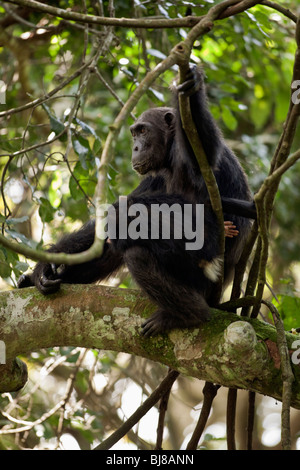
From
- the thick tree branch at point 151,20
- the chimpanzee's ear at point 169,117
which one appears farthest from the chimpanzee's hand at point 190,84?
the chimpanzee's ear at point 169,117

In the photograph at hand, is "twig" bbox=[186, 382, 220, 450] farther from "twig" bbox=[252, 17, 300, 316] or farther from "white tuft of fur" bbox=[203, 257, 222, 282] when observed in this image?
"twig" bbox=[252, 17, 300, 316]

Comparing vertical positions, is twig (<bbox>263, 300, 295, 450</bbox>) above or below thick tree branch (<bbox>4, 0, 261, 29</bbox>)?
below

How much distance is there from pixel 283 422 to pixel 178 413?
770cm

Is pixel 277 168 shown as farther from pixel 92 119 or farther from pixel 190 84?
pixel 92 119

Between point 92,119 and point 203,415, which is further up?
point 92,119

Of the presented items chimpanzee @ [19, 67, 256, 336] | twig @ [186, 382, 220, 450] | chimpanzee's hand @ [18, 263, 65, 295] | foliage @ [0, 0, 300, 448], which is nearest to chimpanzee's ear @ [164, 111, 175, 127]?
chimpanzee @ [19, 67, 256, 336]

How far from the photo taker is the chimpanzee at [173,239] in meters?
3.84

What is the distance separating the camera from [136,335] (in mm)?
3771

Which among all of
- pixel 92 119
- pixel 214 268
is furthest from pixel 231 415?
pixel 92 119

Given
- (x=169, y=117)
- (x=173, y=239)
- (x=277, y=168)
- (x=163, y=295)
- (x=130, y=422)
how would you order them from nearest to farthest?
(x=277, y=168)
(x=163, y=295)
(x=173, y=239)
(x=130, y=422)
(x=169, y=117)

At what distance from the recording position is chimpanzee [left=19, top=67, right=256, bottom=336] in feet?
12.6

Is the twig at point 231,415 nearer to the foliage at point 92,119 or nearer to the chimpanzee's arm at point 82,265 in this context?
the foliage at point 92,119

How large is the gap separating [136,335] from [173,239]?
757 mm

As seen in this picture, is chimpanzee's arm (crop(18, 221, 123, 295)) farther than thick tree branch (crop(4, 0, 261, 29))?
Yes
